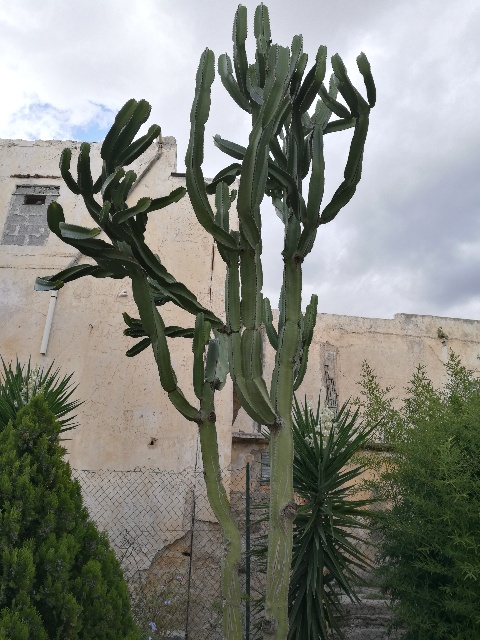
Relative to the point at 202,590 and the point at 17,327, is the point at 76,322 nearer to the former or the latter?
the point at 17,327

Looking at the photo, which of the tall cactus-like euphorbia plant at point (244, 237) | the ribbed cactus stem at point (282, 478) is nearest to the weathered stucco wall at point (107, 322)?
the tall cactus-like euphorbia plant at point (244, 237)

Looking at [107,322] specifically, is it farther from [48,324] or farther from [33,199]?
[33,199]

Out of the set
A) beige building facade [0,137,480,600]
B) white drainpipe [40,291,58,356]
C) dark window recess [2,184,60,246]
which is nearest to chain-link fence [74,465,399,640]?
beige building facade [0,137,480,600]

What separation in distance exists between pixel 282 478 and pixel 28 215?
23.2ft

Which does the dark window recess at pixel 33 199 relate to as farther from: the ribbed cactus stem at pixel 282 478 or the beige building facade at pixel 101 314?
the ribbed cactus stem at pixel 282 478

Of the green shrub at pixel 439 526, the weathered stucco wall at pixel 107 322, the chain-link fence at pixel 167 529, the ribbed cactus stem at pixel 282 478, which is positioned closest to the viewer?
the ribbed cactus stem at pixel 282 478

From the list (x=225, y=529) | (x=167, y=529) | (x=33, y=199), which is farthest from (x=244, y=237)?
(x=33, y=199)

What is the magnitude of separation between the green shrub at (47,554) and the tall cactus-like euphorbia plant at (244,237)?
59 centimetres

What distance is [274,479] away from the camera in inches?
107

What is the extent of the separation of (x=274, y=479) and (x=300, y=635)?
6.14ft

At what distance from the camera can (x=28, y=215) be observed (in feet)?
27.6

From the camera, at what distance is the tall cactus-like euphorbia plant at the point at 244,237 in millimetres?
2648

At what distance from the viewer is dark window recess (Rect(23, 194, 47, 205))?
854cm

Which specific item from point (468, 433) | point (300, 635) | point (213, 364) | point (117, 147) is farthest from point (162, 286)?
point (300, 635)
